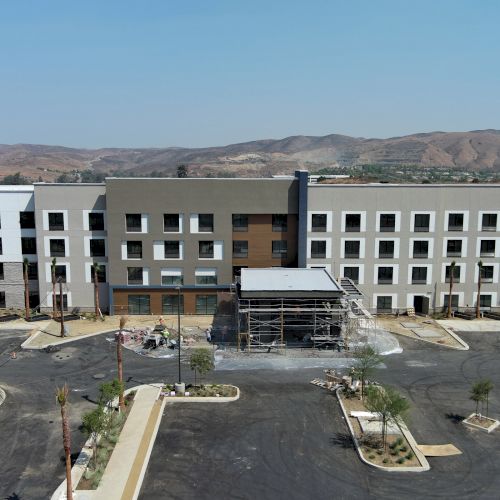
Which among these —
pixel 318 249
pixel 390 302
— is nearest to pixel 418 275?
pixel 390 302

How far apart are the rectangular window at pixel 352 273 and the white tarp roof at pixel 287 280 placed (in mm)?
5060

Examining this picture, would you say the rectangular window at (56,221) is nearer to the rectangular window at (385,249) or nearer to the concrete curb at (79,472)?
the concrete curb at (79,472)

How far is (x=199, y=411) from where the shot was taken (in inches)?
1526

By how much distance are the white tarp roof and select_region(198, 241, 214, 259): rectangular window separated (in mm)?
4570

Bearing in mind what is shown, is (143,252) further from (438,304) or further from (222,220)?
(438,304)

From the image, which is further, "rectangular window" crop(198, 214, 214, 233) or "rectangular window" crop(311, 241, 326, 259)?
"rectangular window" crop(311, 241, 326, 259)

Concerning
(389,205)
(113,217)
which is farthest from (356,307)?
(113,217)

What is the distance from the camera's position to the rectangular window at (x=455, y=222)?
64.1m

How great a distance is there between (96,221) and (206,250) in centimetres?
1294

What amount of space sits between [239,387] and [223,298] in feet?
68.6

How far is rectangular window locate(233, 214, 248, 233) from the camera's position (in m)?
62.7

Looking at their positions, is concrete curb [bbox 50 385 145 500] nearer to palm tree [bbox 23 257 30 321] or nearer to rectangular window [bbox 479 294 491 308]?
palm tree [bbox 23 257 30 321]

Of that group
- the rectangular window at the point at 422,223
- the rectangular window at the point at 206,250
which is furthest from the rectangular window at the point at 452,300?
the rectangular window at the point at 206,250

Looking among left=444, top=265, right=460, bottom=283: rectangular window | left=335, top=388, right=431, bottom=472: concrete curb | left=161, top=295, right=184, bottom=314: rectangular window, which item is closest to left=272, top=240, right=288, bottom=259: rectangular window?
left=161, top=295, right=184, bottom=314: rectangular window
